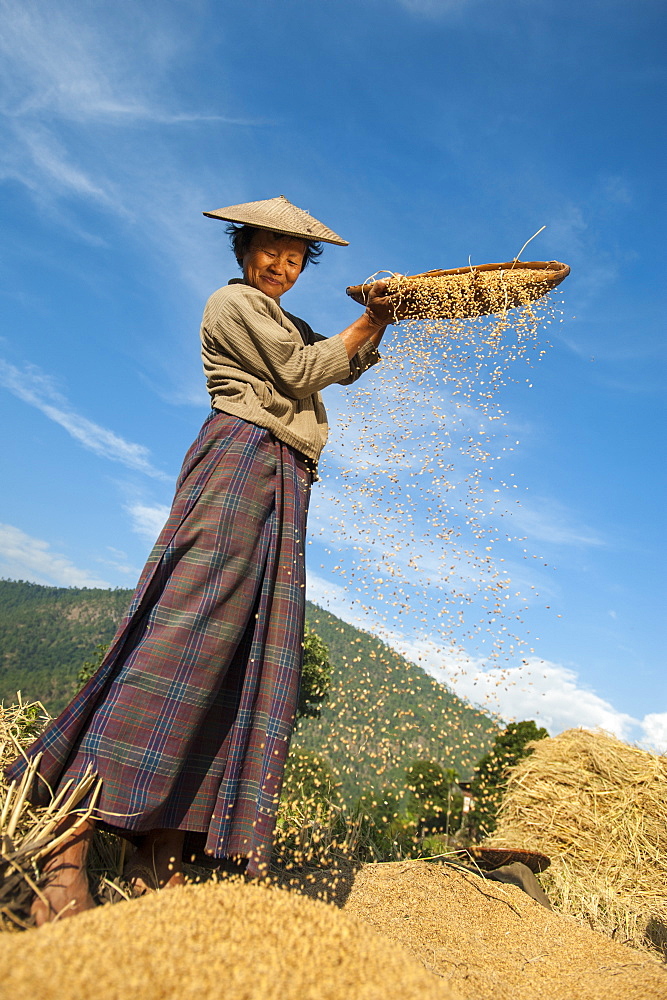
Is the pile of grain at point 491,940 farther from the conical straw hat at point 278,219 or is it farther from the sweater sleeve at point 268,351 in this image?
the conical straw hat at point 278,219

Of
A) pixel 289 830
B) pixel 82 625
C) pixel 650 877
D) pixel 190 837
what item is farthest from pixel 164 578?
pixel 82 625

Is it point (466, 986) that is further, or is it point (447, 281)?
point (447, 281)

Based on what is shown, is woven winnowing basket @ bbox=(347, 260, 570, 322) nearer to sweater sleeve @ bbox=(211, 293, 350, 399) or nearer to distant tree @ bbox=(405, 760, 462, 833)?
sweater sleeve @ bbox=(211, 293, 350, 399)

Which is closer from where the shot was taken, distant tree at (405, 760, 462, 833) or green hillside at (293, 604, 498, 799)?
green hillside at (293, 604, 498, 799)

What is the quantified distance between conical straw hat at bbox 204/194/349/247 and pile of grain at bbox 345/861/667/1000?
2.81m

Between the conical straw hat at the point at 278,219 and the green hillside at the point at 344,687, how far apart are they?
74.4 inches

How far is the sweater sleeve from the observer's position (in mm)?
2629

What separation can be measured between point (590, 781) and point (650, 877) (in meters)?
1.11

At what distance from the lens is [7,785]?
2.07 meters

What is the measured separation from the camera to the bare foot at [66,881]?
1742mm

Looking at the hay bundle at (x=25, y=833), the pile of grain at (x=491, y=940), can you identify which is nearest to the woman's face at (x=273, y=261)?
the hay bundle at (x=25, y=833)

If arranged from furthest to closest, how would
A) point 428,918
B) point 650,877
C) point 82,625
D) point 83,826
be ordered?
1. point 82,625
2. point 650,877
3. point 428,918
4. point 83,826

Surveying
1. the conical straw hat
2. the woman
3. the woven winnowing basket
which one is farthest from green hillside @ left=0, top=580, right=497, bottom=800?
the conical straw hat

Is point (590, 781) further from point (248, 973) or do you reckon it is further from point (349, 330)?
point (248, 973)
